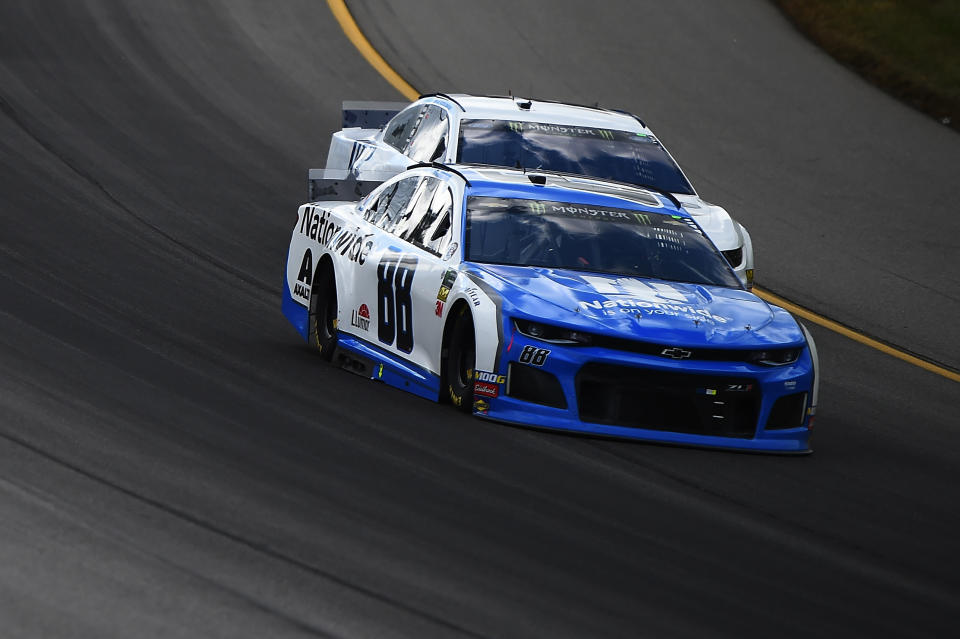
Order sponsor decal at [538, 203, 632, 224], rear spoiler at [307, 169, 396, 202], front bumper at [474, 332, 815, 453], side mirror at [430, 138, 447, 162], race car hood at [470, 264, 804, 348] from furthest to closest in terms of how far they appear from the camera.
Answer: rear spoiler at [307, 169, 396, 202]
side mirror at [430, 138, 447, 162]
sponsor decal at [538, 203, 632, 224]
race car hood at [470, 264, 804, 348]
front bumper at [474, 332, 815, 453]

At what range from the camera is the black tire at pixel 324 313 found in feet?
37.1

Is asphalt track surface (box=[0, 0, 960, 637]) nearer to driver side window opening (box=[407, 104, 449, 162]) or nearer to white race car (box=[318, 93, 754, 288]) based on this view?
white race car (box=[318, 93, 754, 288])

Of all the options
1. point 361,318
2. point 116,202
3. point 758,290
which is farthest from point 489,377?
point 116,202

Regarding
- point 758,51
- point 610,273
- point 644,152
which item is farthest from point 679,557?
point 758,51

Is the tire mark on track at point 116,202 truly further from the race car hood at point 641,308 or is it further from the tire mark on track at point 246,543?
the tire mark on track at point 246,543

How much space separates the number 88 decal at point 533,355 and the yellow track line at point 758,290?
16.1 feet

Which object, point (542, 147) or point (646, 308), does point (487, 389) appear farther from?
point (542, 147)

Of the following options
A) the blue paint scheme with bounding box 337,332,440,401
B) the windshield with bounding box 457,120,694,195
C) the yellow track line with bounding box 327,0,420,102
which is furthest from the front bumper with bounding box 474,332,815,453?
the yellow track line with bounding box 327,0,420,102

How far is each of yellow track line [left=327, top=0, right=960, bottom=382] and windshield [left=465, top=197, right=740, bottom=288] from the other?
11.1ft

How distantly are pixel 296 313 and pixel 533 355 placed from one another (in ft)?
10.5

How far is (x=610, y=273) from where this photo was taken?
9922mm

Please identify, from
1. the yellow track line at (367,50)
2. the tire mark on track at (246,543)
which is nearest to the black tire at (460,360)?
the tire mark on track at (246,543)

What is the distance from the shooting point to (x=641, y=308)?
30.4 ft

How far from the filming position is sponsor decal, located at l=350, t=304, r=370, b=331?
35.1 ft
